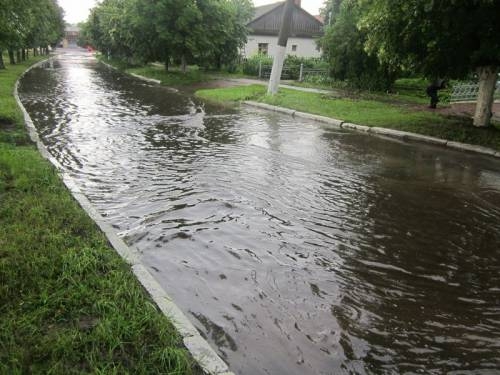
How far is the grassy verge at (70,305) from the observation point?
9.94 feet

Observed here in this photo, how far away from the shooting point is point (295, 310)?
13.5 ft

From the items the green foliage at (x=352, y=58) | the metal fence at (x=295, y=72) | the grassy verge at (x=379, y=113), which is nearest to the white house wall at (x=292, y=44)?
the metal fence at (x=295, y=72)

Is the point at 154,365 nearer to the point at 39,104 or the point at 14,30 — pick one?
the point at 14,30

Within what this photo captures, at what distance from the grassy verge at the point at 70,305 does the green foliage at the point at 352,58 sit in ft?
69.0

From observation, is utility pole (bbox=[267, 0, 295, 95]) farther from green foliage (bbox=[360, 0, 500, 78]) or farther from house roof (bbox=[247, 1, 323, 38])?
house roof (bbox=[247, 1, 323, 38])

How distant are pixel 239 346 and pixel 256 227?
2.45 m

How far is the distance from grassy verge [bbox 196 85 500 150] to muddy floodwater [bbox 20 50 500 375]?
152cm

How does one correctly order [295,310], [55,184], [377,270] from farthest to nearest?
[55,184], [377,270], [295,310]

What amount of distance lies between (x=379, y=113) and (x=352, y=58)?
9472 mm

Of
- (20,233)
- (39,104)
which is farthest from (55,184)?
(39,104)

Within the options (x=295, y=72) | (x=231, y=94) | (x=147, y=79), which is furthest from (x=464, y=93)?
(x=147, y=79)

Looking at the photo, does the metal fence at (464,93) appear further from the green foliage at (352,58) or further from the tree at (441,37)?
the tree at (441,37)

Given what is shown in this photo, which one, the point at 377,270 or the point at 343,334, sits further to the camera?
the point at 377,270

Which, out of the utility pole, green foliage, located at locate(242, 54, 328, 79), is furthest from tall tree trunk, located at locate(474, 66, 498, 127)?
green foliage, located at locate(242, 54, 328, 79)
